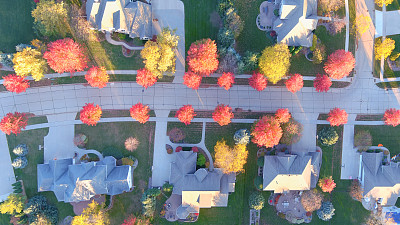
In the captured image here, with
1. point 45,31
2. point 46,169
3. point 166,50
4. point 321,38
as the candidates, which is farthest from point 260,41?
point 46,169

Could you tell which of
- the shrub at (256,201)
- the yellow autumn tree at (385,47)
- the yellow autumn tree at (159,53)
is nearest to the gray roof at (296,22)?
the yellow autumn tree at (385,47)

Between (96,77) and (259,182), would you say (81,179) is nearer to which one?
(96,77)

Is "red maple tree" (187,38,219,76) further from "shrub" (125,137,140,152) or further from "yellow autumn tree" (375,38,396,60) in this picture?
"yellow autumn tree" (375,38,396,60)

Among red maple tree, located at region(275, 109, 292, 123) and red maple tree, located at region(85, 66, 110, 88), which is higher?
red maple tree, located at region(85, 66, 110, 88)

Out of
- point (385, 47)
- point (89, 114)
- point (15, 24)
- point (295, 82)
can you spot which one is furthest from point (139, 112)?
point (385, 47)

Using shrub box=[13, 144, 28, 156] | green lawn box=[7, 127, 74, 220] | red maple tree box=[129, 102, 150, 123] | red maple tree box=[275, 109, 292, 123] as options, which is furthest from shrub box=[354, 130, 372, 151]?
shrub box=[13, 144, 28, 156]

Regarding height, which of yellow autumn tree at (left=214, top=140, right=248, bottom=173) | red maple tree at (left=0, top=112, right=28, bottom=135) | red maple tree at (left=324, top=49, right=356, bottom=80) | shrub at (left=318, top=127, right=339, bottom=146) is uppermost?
red maple tree at (left=324, top=49, right=356, bottom=80)

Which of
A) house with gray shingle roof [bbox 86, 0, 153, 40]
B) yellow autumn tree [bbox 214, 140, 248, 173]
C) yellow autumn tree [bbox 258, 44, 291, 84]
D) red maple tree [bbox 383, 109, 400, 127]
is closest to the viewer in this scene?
yellow autumn tree [bbox 258, 44, 291, 84]
